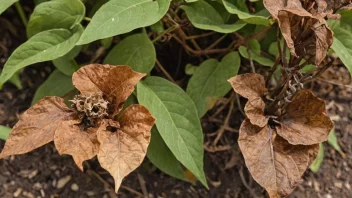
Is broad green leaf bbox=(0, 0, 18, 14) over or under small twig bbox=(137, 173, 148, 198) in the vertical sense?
over

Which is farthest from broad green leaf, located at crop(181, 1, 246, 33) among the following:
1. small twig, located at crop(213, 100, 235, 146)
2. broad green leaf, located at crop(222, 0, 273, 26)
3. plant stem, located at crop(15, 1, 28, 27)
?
plant stem, located at crop(15, 1, 28, 27)

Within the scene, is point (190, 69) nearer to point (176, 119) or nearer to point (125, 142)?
point (176, 119)

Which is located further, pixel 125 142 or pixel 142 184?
pixel 142 184

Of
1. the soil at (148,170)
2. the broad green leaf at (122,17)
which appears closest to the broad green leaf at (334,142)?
the soil at (148,170)

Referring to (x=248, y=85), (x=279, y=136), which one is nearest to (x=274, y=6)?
(x=248, y=85)

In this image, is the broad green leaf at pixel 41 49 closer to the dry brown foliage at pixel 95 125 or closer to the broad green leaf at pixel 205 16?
the dry brown foliage at pixel 95 125

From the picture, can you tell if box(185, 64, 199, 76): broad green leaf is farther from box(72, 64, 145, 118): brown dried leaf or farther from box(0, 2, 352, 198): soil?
box(72, 64, 145, 118): brown dried leaf

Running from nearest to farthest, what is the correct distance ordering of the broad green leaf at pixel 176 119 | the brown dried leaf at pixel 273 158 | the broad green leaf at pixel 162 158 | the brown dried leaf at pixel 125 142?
1. the brown dried leaf at pixel 125 142
2. the brown dried leaf at pixel 273 158
3. the broad green leaf at pixel 176 119
4. the broad green leaf at pixel 162 158
